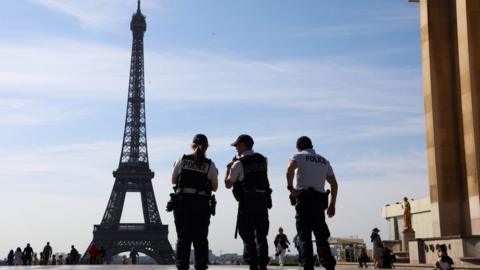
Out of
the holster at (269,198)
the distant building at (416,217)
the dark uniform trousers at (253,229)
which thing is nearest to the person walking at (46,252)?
the distant building at (416,217)

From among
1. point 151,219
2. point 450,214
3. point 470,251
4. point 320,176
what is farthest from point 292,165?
point 151,219

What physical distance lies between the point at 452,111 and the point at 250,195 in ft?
53.2

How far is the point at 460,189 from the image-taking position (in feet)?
82.9

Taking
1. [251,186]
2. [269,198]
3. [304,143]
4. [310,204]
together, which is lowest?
[310,204]

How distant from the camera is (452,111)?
25688 millimetres

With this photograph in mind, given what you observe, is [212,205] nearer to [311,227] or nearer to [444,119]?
[311,227]

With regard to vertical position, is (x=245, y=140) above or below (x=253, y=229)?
above

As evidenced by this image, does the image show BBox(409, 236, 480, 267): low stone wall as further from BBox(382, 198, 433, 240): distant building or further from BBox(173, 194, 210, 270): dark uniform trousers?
BBox(382, 198, 433, 240): distant building

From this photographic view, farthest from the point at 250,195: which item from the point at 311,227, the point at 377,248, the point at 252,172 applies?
the point at 377,248

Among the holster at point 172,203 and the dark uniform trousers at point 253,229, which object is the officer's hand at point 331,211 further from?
the holster at point 172,203

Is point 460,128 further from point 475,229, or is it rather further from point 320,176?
point 320,176

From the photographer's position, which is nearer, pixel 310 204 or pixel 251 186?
pixel 310 204

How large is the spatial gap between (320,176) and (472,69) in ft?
46.9

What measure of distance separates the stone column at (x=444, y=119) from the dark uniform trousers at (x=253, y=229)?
15.1 metres
